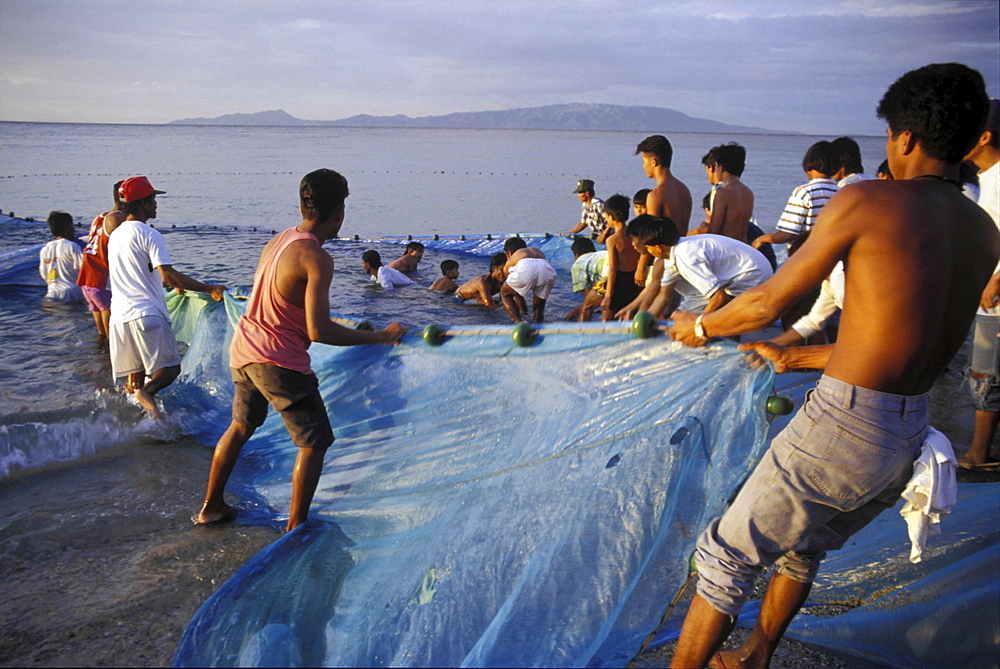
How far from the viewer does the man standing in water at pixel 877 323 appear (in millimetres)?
1971

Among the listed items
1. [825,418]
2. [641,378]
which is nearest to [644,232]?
[641,378]

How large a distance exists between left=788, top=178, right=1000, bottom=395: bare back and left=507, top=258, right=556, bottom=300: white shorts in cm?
616

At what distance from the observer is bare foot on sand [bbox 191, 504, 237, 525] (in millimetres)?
3658

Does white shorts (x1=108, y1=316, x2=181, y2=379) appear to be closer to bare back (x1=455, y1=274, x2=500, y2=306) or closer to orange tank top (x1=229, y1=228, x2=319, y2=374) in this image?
orange tank top (x1=229, y1=228, x2=319, y2=374)

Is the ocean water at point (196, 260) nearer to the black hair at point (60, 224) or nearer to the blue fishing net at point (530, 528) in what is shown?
the black hair at point (60, 224)

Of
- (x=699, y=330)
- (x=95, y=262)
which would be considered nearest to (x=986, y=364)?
(x=699, y=330)

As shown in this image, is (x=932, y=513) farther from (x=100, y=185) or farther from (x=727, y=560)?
(x=100, y=185)

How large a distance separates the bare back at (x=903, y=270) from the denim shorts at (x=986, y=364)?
2.45 meters

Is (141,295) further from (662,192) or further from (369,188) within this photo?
(369,188)

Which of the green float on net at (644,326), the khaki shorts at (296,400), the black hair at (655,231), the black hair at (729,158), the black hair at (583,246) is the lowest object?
the khaki shorts at (296,400)

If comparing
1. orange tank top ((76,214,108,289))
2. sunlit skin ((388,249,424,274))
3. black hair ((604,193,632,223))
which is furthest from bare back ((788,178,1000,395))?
sunlit skin ((388,249,424,274))

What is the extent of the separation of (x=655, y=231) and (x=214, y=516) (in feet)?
10.6

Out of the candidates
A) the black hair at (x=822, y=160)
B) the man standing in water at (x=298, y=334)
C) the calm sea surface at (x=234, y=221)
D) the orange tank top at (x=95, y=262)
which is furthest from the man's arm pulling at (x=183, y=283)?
the black hair at (x=822, y=160)

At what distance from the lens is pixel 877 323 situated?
2006 mm
